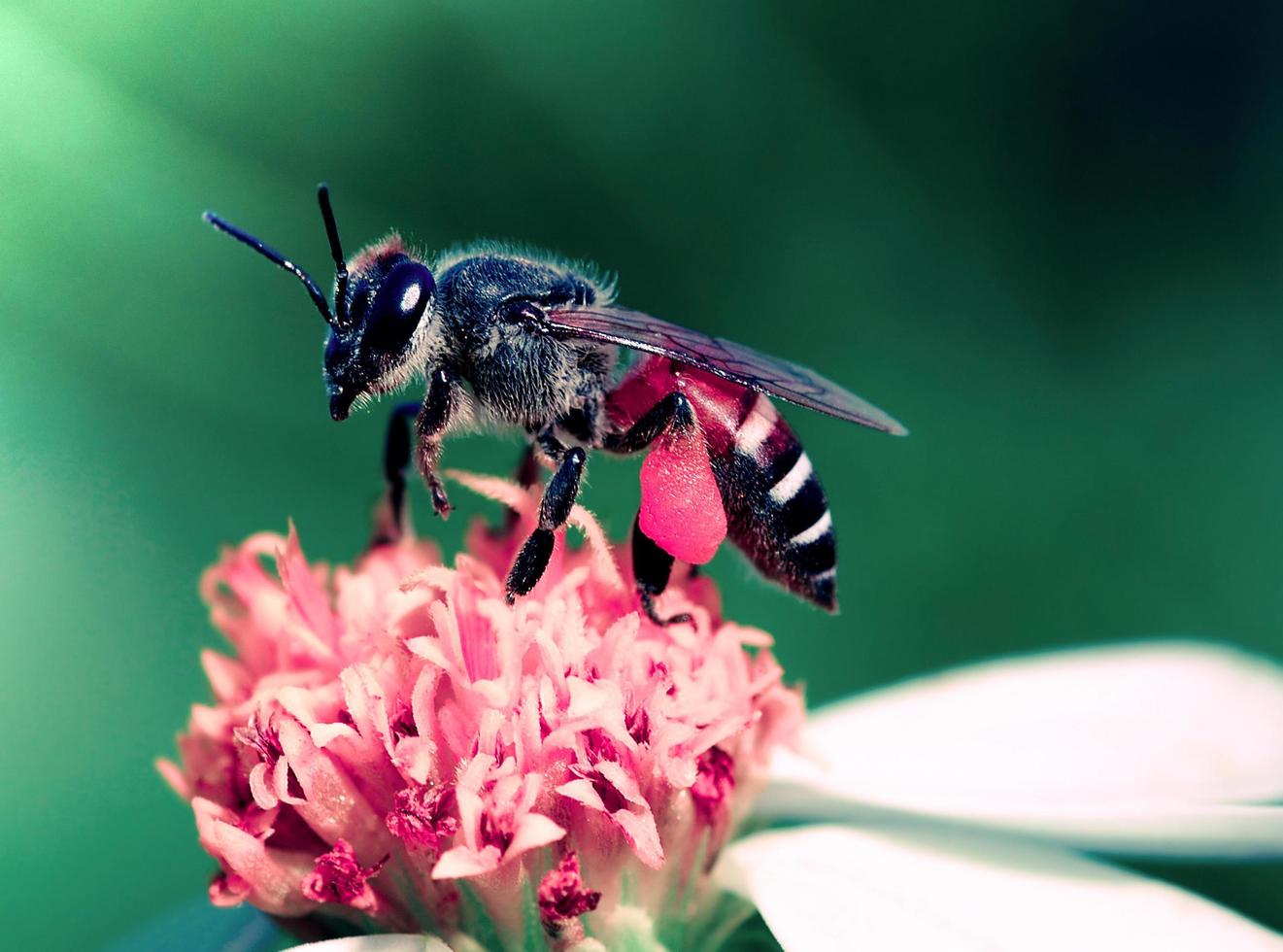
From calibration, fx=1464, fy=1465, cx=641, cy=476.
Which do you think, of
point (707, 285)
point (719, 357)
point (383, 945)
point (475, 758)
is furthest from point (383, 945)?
point (707, 285)

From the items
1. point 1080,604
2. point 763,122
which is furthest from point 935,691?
point 763,122

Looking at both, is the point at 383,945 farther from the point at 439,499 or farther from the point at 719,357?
the point at 719,357

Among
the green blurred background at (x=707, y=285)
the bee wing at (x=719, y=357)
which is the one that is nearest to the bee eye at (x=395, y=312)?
the bee wing at (x=719, y=357)

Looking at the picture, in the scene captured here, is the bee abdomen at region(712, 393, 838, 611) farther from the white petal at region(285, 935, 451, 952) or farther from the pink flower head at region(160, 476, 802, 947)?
the white petal at region(285, 935, 451, 952)

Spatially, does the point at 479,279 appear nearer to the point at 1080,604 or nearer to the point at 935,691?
the point at 935,691

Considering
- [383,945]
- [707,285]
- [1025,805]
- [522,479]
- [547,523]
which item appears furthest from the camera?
[707,285]

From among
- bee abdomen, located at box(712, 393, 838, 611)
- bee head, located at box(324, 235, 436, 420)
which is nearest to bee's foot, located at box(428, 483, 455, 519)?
bee head, located at box(324, 235, 436, 420)
